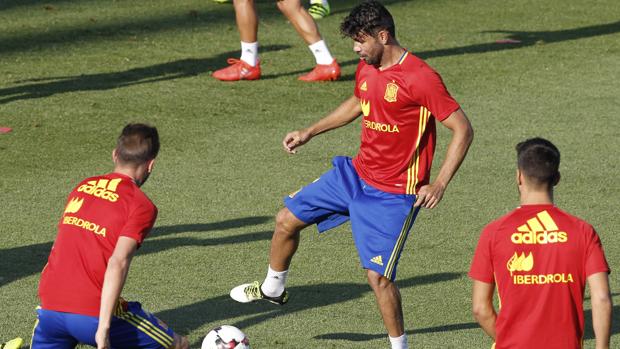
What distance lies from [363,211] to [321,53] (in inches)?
263

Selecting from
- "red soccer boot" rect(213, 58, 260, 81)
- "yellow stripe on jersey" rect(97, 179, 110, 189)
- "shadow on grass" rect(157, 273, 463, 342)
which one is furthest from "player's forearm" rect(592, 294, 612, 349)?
"red soccer boot" rect(213, 58, 260, 81)

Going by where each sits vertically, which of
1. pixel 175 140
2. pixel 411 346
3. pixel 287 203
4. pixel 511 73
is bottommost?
pixel 411 346

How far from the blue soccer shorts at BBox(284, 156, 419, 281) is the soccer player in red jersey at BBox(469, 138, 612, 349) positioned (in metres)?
1.92

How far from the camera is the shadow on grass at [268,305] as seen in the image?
819 cm

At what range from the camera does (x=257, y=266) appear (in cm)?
922

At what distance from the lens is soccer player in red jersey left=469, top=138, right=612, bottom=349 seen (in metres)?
5.40

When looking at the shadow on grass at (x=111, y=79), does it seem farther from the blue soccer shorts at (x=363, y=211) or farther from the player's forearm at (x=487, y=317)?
the player's forearm at (x=487, y=317)

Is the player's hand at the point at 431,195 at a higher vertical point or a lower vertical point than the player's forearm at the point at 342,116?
lower

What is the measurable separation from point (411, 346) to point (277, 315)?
982 mm

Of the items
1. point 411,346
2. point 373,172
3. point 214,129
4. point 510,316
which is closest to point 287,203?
point 373,172

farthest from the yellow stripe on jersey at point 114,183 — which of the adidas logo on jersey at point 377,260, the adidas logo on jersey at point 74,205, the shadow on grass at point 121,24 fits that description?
the shadow on grass at point 121,24

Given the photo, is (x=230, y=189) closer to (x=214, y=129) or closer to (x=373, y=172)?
(x=214, y=129)

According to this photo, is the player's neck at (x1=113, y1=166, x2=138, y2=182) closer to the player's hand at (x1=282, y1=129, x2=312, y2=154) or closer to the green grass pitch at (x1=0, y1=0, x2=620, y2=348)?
the green grass pitch at (x1=0, y1=0, x2=620, y2=348)

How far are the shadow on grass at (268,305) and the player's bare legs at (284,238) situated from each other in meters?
0.30
